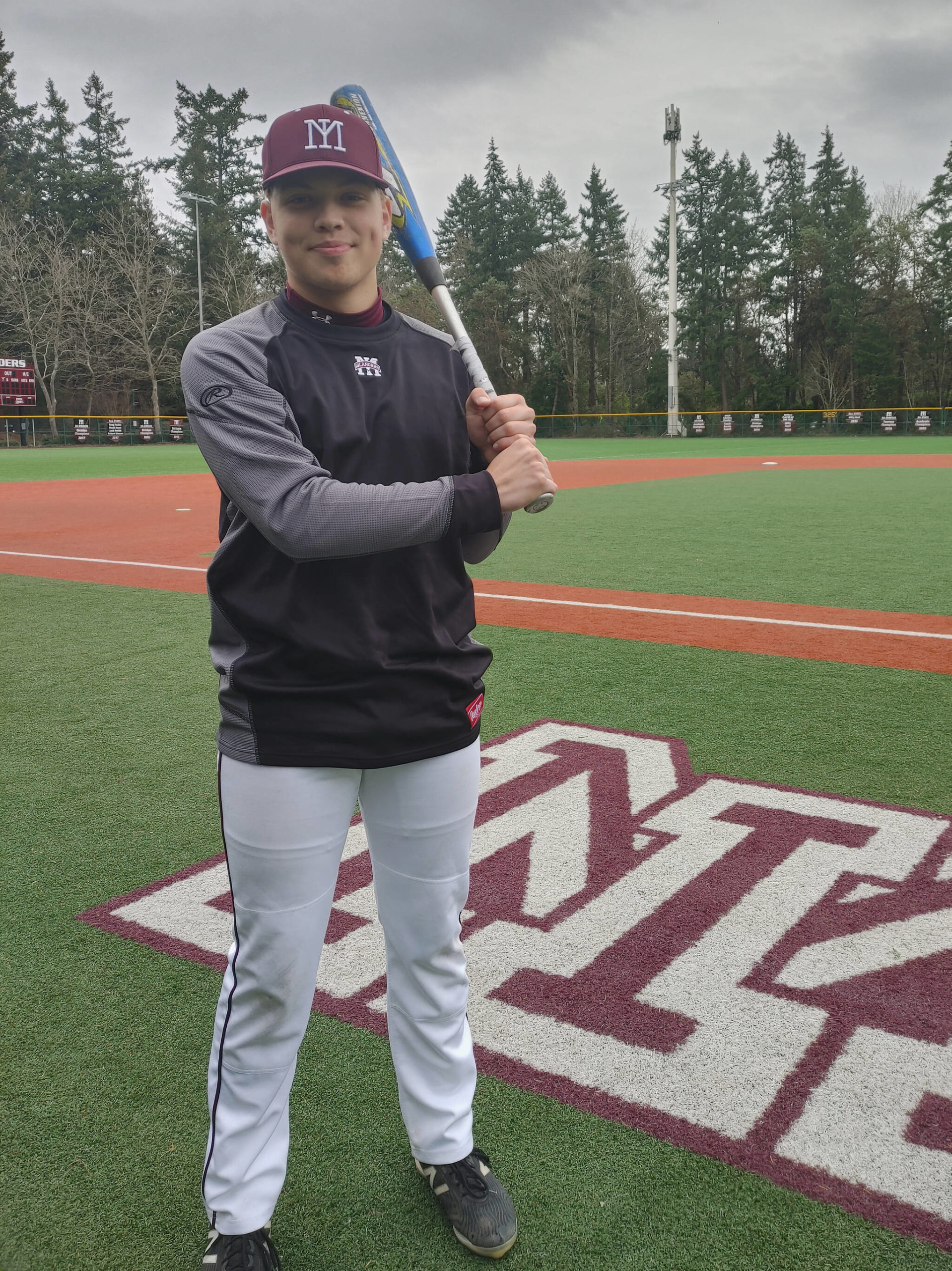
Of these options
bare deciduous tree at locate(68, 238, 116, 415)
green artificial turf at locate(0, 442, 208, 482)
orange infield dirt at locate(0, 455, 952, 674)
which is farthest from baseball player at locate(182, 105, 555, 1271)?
bare deciduous tree at locate(68, 238, 116, 415)

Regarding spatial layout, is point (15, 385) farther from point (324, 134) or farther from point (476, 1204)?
point (476, 1204)

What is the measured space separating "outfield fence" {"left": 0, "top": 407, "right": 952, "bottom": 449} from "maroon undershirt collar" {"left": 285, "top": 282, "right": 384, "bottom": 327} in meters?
47.4

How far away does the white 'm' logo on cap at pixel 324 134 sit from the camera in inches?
79.0

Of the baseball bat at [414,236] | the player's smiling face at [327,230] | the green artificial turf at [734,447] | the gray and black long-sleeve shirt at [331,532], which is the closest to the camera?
the gray and black long-sleeve shirt at [331,532]

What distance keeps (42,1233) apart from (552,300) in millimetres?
67494

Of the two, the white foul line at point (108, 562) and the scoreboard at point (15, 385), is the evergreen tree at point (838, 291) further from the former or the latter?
the white foul line at point (108, 562)

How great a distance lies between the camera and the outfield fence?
152 ft

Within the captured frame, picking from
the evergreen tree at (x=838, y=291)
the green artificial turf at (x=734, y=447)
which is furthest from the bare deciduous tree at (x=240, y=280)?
the evergreen tree at (x=838, y=291)

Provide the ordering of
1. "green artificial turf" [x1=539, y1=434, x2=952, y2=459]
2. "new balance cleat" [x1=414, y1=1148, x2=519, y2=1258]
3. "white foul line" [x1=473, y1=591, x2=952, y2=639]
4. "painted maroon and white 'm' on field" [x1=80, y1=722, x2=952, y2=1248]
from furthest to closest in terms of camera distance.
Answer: "green artificial turf" [x1=539, y1=434, x2=952, y2=459], "white foul line" [x1=473, y1=591, x2=952, y2=639], "painted maroon and white 'm' on field" [x1=80, y1=722, x2=952, y2=1248], "new balance cleat" [x1=414, y1=1148, x2=519, y2=1258]

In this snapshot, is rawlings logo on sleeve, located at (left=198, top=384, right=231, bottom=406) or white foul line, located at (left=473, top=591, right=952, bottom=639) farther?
white foul line, located at (left=473, top=591, right=952, bottom=639)

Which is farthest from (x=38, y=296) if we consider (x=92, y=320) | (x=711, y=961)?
(x=711, y=961)

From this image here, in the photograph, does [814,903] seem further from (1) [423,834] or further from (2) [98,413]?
(2) [98,413]

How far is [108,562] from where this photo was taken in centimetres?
1154

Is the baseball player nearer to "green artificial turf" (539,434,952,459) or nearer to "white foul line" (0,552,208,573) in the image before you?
"white foul line" (0,552,208,573)
